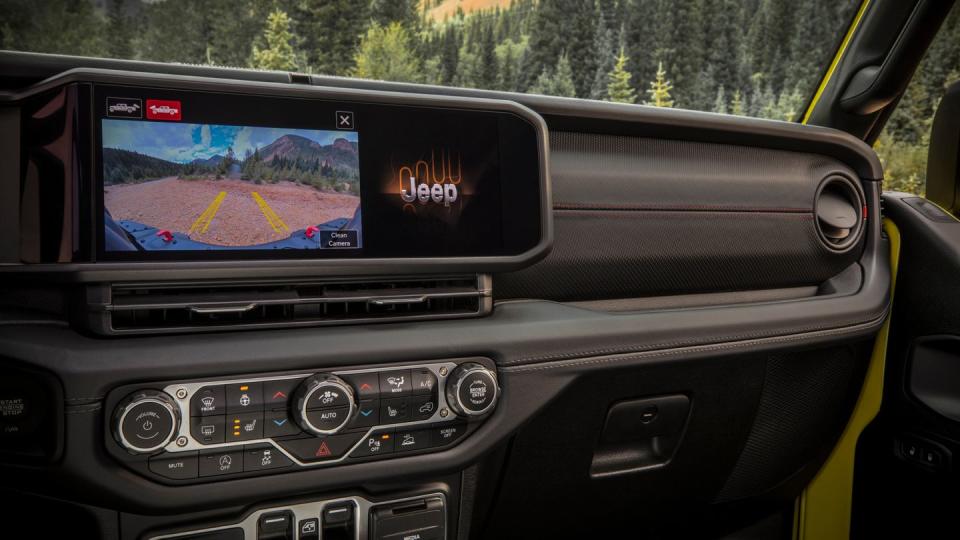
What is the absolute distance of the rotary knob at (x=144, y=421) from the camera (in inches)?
41.6

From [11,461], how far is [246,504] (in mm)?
357

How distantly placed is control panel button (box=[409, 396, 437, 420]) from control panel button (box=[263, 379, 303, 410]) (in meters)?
0.21

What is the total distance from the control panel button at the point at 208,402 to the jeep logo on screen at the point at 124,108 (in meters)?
0.43

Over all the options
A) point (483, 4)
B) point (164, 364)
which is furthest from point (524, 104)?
point (164, 364)

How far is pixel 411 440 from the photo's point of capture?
4.16 feet

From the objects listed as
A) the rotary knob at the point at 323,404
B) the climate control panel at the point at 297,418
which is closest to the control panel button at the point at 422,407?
the climate control panel at the point at 297,418

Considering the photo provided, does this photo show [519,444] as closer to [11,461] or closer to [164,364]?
[164,364]

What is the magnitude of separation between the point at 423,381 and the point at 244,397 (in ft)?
1.00

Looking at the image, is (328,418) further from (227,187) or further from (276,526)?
(227,187)

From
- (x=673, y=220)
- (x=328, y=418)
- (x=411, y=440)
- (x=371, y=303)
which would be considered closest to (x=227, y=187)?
(x=371, y=303)

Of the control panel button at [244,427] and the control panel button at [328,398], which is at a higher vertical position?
the control panel button at [328,398]

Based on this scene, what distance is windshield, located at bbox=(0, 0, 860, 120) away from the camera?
59.6 inches

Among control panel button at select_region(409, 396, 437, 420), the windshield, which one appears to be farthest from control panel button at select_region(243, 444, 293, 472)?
the windshield

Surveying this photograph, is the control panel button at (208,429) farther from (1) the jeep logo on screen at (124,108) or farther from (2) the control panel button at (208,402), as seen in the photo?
(1) the jeep logo on screen at (124,108)
